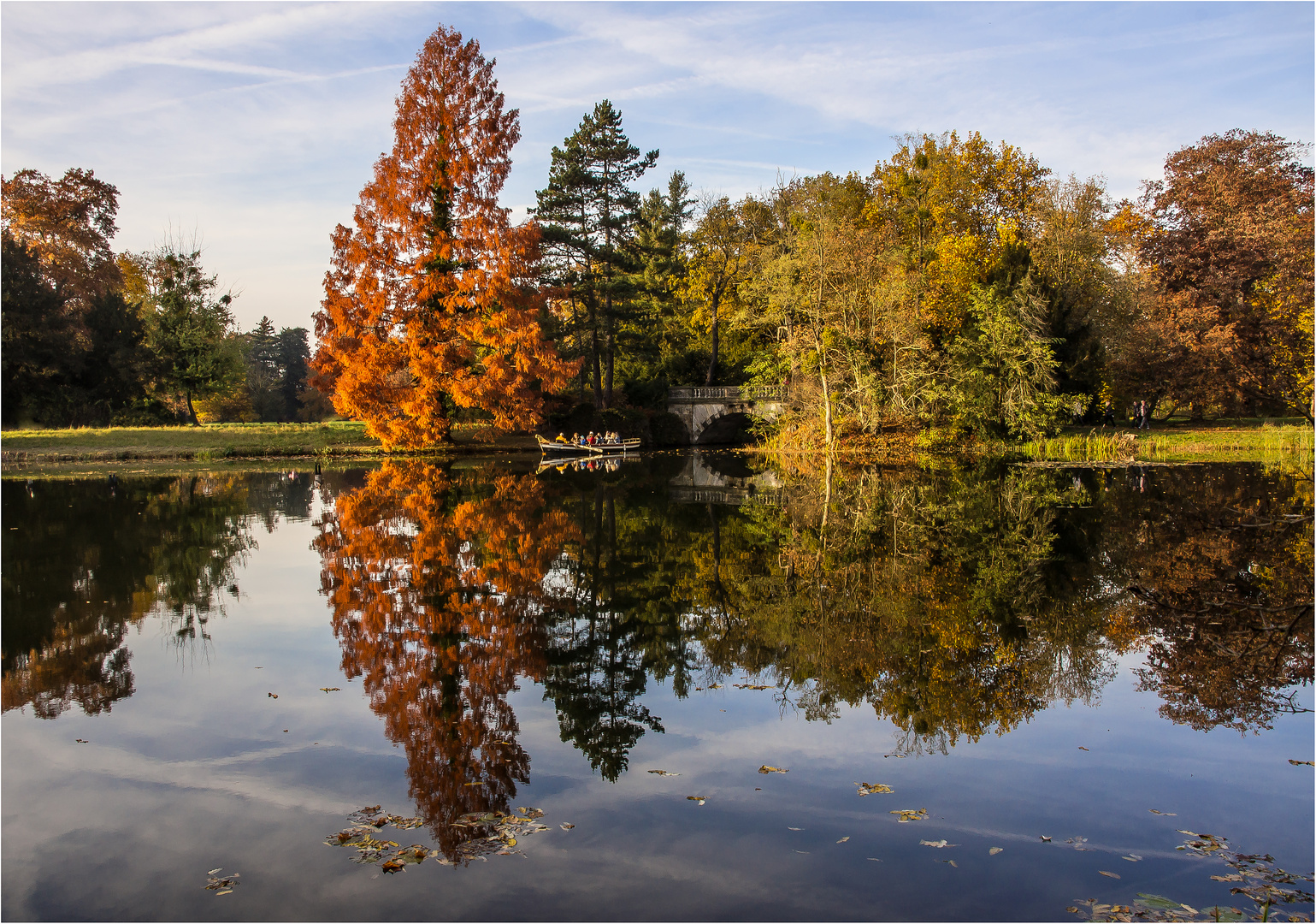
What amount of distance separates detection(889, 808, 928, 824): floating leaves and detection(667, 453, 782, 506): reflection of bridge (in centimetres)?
1456

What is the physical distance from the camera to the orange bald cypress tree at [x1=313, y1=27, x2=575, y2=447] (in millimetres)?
34156

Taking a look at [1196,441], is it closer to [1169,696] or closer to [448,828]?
[1169,696]

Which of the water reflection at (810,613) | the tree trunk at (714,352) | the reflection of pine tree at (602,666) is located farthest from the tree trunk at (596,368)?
the reflection of pine tree at (602,666)

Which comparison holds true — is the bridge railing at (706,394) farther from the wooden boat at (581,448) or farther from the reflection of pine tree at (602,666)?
the reflection of pine tree at (602,666)

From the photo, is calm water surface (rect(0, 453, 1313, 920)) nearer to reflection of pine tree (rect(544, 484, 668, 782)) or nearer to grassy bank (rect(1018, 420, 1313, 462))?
reflection of pine tree (rect(544, 484, 668, 782))

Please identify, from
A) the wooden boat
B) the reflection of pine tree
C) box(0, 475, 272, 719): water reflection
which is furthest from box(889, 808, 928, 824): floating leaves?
the wooden boat

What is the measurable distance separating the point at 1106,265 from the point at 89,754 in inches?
1942

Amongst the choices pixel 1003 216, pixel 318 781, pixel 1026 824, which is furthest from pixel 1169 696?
pixel 1003 216

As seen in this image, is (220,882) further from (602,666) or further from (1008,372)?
(1008,372)

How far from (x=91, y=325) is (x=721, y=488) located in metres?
36.4

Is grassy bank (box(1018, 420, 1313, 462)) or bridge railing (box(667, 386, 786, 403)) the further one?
bridge railing (box(667, 386, 786, 403))

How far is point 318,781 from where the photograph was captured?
518 centimetres

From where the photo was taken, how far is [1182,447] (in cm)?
3200

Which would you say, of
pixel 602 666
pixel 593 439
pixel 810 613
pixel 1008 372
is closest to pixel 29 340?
pixel 593 439
